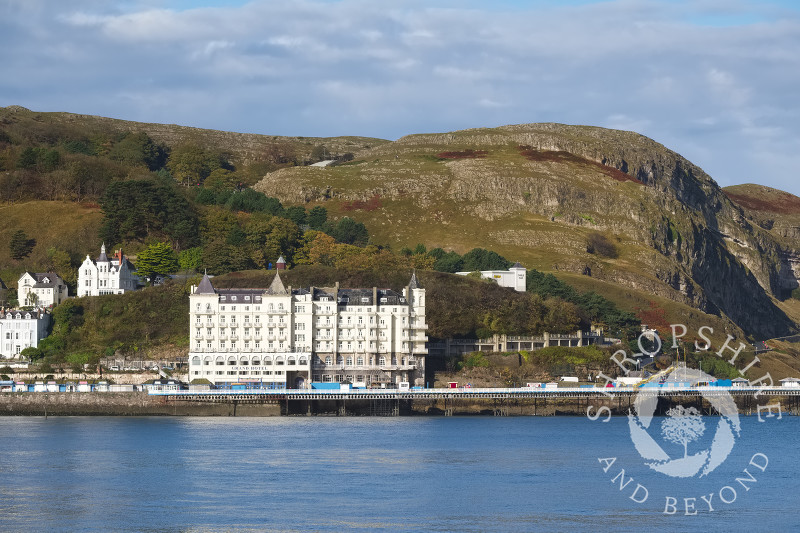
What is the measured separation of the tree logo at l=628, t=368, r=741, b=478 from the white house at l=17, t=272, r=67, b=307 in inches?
2696

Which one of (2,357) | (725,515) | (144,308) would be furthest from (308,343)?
(725,515)

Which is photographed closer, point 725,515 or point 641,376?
point 725,515

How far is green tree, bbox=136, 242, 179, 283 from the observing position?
14475cm

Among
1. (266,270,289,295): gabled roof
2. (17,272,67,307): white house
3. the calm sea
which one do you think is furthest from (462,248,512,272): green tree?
the calm sea

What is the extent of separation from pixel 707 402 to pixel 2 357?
242 feet

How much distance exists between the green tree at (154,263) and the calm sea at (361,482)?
51.7 m

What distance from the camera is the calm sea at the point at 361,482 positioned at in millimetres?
50094

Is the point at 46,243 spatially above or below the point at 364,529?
above

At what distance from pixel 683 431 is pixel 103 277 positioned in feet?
241

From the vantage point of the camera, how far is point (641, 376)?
413 ft

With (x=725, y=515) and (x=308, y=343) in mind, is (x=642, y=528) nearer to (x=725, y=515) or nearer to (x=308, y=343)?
(x=725, y=515)

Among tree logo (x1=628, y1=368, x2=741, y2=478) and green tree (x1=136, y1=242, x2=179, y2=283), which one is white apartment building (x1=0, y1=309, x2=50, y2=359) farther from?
Result: tree logo (x1=628, y1=368, x2=741, y2=478)

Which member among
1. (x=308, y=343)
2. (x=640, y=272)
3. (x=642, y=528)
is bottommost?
(x=642, y=528)

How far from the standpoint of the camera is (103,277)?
139375 millimetres
